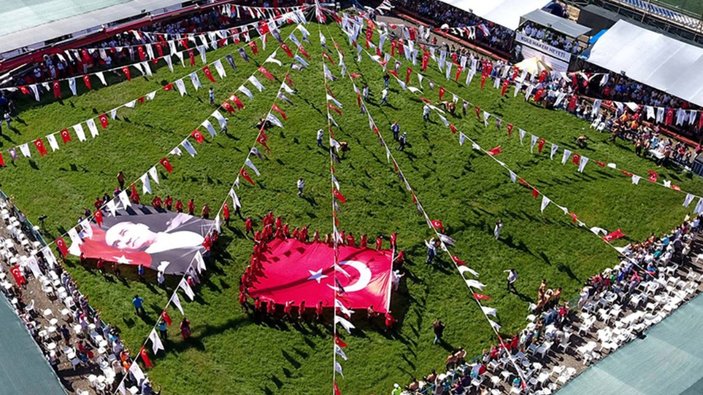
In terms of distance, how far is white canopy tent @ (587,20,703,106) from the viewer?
140 ft

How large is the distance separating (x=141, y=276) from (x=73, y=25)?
2171cm

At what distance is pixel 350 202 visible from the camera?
3644 centimetres

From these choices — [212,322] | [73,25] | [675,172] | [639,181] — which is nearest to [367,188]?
[212,322]

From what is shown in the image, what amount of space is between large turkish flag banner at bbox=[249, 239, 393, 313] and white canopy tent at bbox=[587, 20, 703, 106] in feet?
67.4

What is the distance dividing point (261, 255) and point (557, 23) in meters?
26.4

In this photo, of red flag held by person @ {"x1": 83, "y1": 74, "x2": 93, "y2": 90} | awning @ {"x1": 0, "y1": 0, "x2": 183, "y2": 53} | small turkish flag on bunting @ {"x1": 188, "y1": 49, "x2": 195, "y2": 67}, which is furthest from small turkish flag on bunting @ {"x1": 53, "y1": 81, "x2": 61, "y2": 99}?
small turkish flag on bunting @ {"x1": 188, "y1": 49, "x2": 195, "y2": 67}

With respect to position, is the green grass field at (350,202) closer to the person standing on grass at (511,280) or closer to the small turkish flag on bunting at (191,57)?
the person standing on grass at (511,280)

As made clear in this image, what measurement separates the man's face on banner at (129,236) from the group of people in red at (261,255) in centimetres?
431

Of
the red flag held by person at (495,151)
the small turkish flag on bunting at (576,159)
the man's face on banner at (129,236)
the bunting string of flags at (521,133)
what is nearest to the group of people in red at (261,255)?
the man's face on banner at (129,236)

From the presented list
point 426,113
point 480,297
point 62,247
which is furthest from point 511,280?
point 62,247

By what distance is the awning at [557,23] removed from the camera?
47469 mm

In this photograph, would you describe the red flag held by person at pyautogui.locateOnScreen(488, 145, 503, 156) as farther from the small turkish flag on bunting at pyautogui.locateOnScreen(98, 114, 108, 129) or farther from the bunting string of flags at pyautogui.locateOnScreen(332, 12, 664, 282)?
the small turkish flag on bunting at pyautogui.locateOnScreen(98, 114, 108, 129)

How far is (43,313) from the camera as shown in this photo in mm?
30094

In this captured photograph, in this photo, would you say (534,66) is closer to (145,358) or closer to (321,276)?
(321,276)
